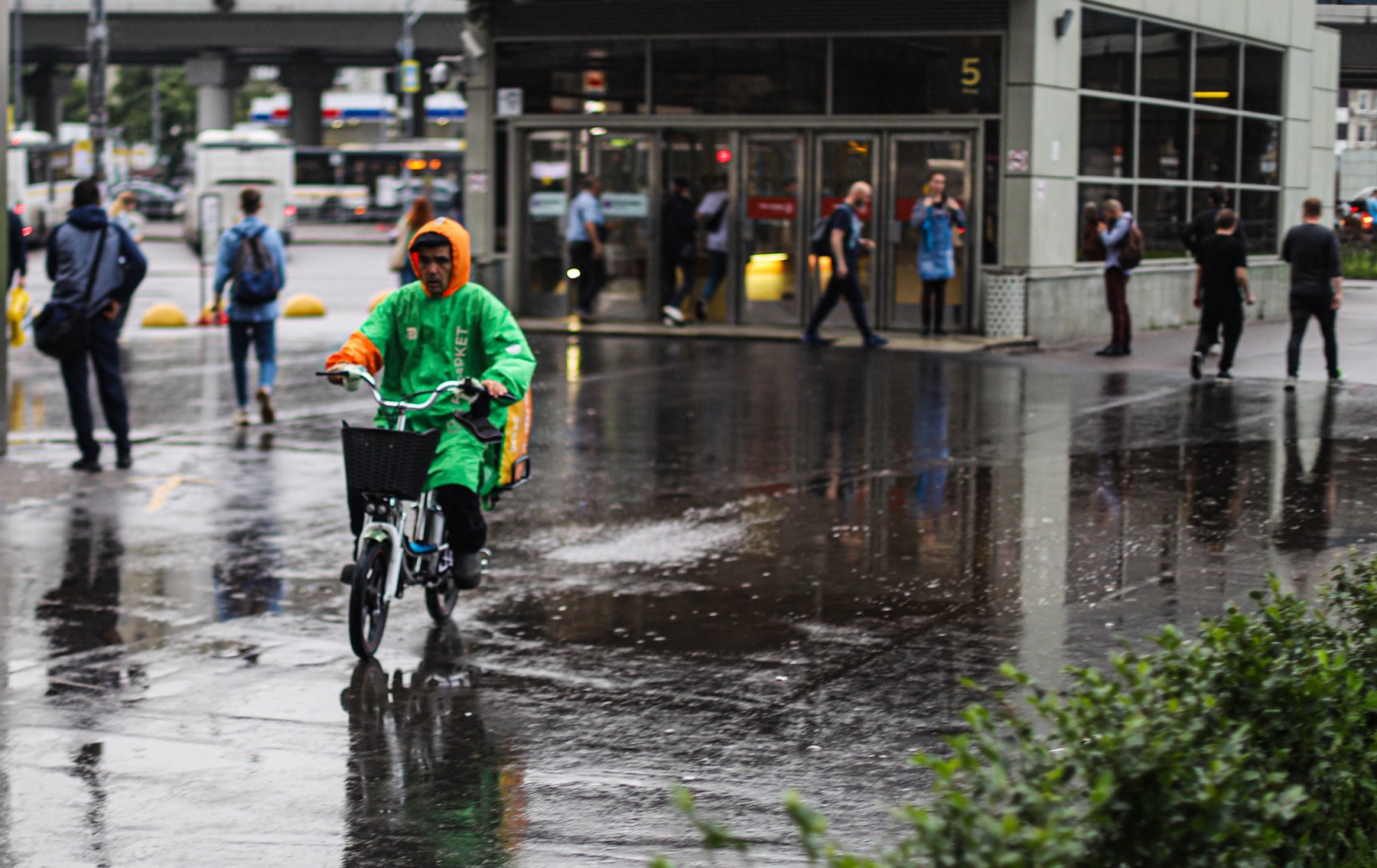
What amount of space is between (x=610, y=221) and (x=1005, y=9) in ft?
18.4

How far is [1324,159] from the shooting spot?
28.2 meters

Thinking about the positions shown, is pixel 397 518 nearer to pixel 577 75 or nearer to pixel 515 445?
pixel 515 445

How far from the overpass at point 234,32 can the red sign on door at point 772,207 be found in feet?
129

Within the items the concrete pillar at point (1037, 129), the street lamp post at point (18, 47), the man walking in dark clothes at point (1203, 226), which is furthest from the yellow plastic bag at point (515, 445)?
the street lamp post at point (18, 47)

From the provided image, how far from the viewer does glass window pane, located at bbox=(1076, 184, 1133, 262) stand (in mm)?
22109

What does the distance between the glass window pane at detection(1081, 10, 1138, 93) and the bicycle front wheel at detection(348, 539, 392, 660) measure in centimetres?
1637

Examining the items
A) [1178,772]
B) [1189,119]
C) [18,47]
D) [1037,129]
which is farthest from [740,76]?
[18,47]

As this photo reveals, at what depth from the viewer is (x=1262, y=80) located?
26.2 m

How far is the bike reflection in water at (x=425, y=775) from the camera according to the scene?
5.15 metres

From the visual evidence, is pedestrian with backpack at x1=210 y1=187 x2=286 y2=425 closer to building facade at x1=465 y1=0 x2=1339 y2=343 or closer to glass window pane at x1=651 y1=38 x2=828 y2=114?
building facade at x1=465 y1=0 x2=1339 y2=343

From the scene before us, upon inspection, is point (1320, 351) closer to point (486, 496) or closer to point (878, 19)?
point (878, 19)

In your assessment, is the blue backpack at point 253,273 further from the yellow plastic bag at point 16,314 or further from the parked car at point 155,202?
the parked car at point 155,202

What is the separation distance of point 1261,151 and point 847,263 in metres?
9.39

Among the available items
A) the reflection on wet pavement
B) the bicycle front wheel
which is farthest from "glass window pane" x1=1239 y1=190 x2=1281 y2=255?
the bicycle front wheel
